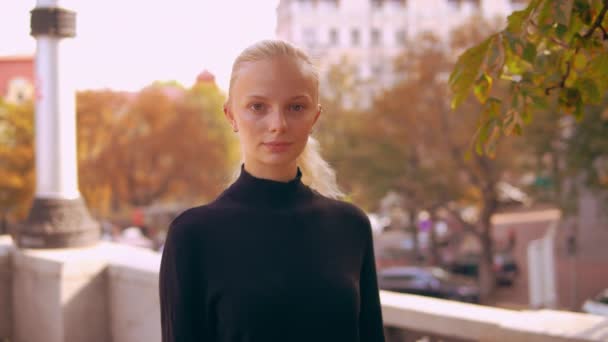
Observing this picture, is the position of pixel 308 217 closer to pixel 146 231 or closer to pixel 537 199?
pixel 537 199

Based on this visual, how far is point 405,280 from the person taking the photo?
2552cm

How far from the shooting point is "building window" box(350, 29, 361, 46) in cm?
6356

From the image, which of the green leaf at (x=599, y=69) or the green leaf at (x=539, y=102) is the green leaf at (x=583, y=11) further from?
the green leaf at (x=539, y=102)

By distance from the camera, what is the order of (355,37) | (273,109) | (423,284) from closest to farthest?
(273,109), (423,284), (355,37)

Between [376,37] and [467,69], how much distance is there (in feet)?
206

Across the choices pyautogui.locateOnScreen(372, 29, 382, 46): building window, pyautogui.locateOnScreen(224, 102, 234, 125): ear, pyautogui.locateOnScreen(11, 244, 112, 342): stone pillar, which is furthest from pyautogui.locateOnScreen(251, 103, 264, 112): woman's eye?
pyautogui.locateOnScreen(372, 29, 382, 46): building window

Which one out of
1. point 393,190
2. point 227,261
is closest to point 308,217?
point 227,261

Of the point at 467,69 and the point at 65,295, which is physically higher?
the point at 467,69

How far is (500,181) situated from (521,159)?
1.03 m

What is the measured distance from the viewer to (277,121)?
2014mm

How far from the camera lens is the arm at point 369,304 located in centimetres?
223

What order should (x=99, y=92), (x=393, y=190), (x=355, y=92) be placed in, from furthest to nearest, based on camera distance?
(x=99, y=92) → (x=355, y=92) → (x=393, y=190)

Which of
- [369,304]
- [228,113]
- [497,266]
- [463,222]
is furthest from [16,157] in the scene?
[369,304]

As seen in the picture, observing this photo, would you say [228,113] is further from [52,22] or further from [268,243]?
[52,22]
